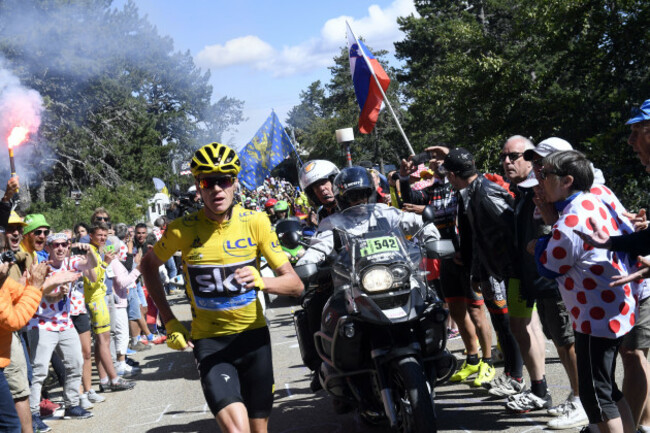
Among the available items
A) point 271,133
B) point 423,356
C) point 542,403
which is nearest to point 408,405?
point 423,356

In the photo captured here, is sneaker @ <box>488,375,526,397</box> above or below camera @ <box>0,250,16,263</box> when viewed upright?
below

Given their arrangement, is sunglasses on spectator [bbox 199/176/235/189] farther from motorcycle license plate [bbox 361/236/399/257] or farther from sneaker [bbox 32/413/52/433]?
sneaker [bbox 32/413/52/433]

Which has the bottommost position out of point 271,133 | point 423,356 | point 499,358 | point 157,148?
point 499,358

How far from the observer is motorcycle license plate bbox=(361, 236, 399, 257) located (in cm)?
500

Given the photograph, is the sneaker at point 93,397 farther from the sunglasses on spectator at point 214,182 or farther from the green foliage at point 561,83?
the green foliage at point 561,83

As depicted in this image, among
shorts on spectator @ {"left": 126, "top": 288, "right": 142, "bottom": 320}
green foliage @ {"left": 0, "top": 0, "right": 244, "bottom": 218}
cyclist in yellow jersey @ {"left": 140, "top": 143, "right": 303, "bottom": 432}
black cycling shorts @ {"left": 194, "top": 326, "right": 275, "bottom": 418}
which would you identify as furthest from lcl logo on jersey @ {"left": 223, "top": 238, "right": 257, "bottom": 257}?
green foliage @ {"left": 0, "top": 0, "right": 244, "bottom": 218}

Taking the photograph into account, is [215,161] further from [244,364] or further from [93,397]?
[93,397]

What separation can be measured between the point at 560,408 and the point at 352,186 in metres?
2.22

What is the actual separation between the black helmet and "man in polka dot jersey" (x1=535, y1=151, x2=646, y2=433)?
Answer: 162 cm

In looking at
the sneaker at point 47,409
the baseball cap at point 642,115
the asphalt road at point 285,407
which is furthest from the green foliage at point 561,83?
the baseball cap at point 642,115

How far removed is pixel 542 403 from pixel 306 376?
3258 millimetres

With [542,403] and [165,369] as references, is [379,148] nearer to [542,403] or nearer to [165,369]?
[165,369]

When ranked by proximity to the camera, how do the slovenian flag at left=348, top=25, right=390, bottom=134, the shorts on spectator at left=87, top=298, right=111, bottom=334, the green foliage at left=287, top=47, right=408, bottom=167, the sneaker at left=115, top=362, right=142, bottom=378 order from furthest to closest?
the green foliage at left=287, top=47, right=408, bottom=167
the slovenian flag at left=348, top=25, right=390, bottom=134
the sneaker at left=115, top=362, right=142, bottom=378
the shorts on spectator at left=87, top=298, right=111, bottom=334

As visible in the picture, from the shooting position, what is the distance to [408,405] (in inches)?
187
